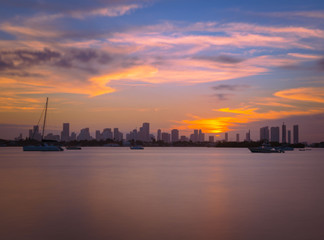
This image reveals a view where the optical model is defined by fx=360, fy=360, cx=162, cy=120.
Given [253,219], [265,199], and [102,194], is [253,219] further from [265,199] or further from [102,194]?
[102,194]

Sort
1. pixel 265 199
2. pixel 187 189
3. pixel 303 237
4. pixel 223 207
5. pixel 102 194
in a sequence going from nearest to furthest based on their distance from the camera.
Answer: pixel 303 237 → pixel 223 207 → pixel 265 199 → pixel 102 194 → pixel 187 189

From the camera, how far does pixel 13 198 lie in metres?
30.2

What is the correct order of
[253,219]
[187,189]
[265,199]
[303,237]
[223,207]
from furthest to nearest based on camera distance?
1. [187,189]
2. [265,199]
3. [223,207]
4. [253,219]
5. [303,237]

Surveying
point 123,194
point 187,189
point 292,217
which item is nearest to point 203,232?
point 292,217

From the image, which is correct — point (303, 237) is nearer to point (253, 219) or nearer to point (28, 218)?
point (253, 219)

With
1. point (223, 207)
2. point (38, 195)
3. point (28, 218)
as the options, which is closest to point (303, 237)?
point (223, 207)

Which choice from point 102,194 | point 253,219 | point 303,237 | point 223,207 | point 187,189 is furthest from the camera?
point 187,189

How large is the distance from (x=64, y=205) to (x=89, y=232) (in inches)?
361

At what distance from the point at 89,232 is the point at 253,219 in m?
9.75

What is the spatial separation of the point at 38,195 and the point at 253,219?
1953 cm

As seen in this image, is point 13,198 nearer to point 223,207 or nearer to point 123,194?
point 123,194

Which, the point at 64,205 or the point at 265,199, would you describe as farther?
the point at 265,199

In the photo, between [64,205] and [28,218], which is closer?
[28,218]

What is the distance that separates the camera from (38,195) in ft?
105
